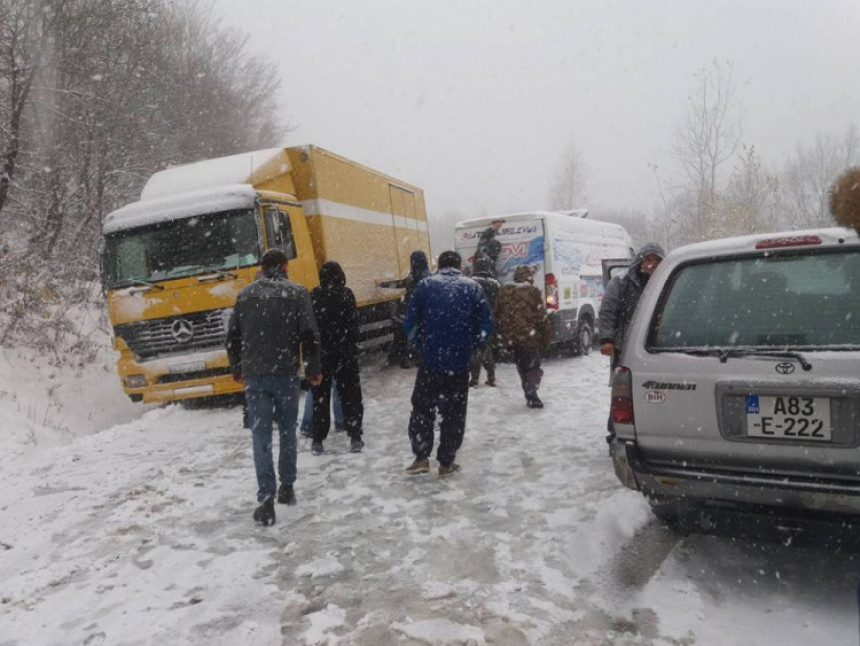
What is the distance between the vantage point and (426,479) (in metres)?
5.46

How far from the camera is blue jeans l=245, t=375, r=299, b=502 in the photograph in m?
4.66

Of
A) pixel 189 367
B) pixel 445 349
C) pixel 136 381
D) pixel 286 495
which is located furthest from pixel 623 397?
pixel 136 381

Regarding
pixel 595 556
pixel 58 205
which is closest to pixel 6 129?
pixel 58 205

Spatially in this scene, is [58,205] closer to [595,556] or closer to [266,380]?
[266,380]

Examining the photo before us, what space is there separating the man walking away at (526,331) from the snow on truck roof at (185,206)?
11.7 feet

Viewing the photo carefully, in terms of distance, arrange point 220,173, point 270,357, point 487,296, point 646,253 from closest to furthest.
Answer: point 270,357 < point 646,253 < point 220,173 < point 487,296

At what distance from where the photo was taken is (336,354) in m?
6.31

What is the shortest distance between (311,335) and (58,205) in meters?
11.0

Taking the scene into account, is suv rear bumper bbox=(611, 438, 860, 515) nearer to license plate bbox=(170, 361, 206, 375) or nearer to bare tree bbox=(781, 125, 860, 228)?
license plate bbox=(170, 361, 206, 375)

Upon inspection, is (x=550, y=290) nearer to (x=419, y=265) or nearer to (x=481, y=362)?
(x=481, y=362)

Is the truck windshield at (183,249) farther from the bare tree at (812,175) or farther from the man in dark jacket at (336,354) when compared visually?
the bare tree at (812,175)

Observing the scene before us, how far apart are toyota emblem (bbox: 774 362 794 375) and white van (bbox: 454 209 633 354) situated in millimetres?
7172

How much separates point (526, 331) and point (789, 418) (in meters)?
4.89

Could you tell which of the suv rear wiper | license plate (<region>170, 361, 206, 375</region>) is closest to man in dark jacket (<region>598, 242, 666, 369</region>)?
the suv rear wiper
